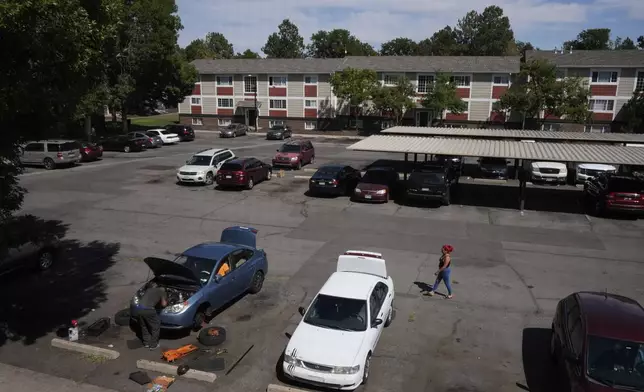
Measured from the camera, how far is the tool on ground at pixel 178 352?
984 centimetres

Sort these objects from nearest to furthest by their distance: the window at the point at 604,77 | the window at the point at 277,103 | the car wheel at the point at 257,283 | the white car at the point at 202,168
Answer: the car wheel at the point at 257,283, the white car at the point at 202,168, the window at the point at 604,77, the window at the point at 277,103

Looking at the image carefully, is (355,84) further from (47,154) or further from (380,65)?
(47,154)

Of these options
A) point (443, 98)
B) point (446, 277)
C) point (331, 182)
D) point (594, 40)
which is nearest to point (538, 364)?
point (446, 277)

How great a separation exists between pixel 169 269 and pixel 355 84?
4743 centimetres

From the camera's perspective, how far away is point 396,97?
53875mm

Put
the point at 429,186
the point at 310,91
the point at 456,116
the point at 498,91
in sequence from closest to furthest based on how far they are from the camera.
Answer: the point at 429,186, the point at 498,91, the point at 456,116, the point at 310,91

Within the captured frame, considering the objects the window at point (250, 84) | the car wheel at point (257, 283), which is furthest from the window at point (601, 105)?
the car wheel at point (257, 283)

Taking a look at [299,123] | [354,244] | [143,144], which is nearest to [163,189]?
[354,244]

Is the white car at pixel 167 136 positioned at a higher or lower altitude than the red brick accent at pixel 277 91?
lower

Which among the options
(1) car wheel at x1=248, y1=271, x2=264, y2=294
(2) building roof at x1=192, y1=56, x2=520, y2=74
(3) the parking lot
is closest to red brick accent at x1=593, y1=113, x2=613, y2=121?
(2) building roof at x1=192, y1=56, x2=520, y2=74

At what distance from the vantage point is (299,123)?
6197 cm

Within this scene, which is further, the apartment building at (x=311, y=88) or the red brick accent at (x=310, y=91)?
the red brick accent at (x=310, y=91)

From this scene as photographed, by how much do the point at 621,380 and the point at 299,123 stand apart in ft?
184

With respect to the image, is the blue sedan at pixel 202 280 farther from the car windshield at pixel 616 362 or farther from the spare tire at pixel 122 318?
the car windshield at pixel 616 362
